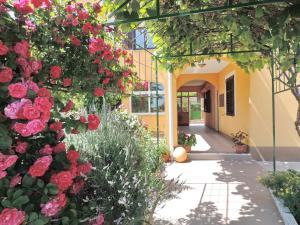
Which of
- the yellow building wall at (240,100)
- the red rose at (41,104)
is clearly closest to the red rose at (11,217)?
the red rose at (41,104)

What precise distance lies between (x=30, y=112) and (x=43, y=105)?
0.06m

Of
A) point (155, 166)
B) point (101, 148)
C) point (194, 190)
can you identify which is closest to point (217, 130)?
point (194, 190)

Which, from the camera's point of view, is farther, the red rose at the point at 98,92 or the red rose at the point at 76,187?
the red rose at the point at 98,92

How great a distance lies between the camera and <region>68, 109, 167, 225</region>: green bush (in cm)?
224

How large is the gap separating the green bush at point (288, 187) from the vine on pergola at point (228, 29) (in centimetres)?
71

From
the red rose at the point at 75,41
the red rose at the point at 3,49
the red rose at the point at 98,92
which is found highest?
the red rose at the point at 75,41

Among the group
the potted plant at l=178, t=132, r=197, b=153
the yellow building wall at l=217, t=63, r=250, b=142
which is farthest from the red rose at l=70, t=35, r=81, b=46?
the yellow building wall at l=217, t=63, r=250, b=142

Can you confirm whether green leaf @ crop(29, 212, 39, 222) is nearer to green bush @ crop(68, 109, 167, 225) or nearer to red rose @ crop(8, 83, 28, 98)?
red rose @ crop(8, 83, 28, 98)

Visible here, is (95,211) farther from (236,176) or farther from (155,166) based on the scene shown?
(236,176)

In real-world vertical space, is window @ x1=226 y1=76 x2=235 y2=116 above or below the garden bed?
above

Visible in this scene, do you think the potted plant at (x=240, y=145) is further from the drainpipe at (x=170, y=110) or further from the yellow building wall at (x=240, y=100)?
the drainpipe at (x=170, y=110)

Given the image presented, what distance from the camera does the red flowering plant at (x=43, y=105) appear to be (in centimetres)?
126

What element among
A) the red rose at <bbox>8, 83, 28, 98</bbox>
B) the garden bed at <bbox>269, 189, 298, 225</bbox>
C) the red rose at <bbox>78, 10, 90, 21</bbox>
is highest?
the red rose at <bbox>78, 10, 90, 21</bbox>

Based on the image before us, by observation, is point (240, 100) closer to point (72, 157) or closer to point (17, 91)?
point (72, 157)
